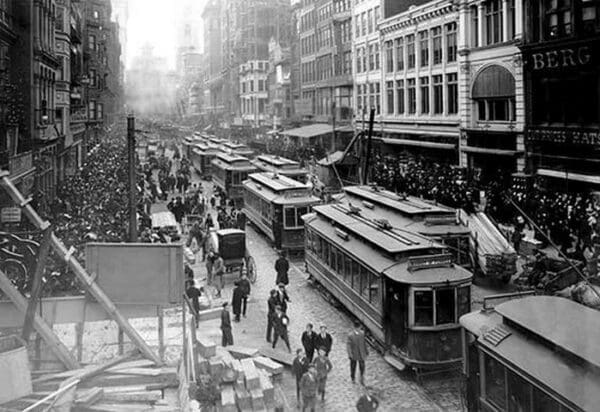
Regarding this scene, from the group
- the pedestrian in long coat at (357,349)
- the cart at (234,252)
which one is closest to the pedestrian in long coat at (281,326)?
the pedestrian in long coat at (357,349)

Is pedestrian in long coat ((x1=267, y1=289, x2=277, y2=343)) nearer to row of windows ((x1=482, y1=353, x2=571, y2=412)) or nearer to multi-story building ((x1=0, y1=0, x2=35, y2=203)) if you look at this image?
row of windows ((x1=482, y1=353, x2=571, y2=412))

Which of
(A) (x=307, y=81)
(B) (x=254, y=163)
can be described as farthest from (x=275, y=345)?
(A) (x=307, y=81)

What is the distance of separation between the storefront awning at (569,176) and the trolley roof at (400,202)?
940 cm

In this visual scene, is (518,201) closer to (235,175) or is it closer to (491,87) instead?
(491,87)

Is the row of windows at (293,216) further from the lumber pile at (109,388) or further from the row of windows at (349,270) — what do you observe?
the lumber pile at (109,388)

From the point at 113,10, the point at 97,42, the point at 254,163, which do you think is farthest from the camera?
Answer: the point at 113,10

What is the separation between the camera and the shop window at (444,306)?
13547mm

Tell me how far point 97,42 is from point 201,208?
159 feet

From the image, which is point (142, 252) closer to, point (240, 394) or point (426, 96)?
point (240, 394)

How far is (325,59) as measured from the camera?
7131cm

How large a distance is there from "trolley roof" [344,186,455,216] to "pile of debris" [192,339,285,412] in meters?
7.45

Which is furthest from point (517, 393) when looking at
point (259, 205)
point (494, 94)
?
point (494, 94)

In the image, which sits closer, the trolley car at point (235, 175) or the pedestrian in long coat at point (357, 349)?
the pedestrian in long coat at point (357, 349)

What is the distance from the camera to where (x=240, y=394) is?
1212 centimetres
